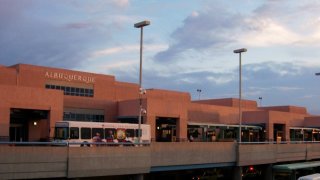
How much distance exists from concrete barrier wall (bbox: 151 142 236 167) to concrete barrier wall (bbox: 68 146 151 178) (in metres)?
1.30

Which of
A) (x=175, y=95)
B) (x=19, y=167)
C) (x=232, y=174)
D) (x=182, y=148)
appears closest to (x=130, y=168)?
(x=182, y=148)

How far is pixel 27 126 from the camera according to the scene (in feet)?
151

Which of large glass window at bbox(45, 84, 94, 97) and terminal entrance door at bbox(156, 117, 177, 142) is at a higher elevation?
large glass window at bbox(45, 84, 94, 97)

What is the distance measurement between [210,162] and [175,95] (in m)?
31.8

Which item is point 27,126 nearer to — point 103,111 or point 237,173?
point 103,111

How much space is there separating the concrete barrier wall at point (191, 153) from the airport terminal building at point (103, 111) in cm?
1146

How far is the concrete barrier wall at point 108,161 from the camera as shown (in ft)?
88.9

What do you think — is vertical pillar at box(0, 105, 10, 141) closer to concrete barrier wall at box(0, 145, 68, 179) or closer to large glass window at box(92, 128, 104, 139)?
large glass window at box(92, 128, 104, 139)

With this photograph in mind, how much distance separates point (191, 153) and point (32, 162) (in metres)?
14.1

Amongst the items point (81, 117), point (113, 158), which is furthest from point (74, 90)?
point (113, 158)

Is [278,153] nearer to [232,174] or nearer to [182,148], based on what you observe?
[232,174]

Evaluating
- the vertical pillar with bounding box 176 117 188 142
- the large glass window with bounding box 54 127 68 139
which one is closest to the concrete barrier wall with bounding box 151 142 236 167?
the large glass window with bounding box 54 127 68 139

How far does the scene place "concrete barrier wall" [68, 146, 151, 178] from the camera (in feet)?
88.9

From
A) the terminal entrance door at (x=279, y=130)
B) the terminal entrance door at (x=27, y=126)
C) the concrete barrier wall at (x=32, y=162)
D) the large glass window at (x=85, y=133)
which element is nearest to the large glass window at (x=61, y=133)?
the large glass window at (x=85, y=133)
